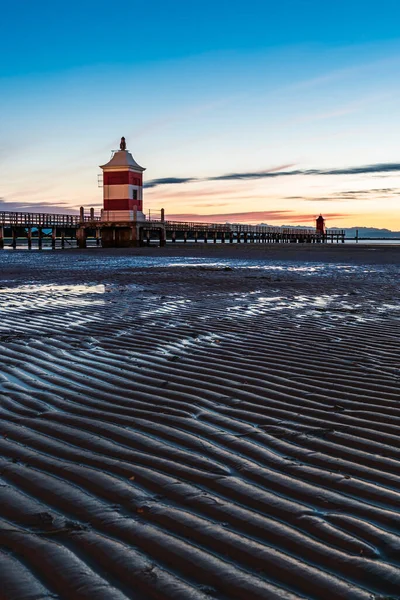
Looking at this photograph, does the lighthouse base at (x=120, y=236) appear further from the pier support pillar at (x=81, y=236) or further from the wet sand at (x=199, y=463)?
the wet sand at (x=199, y=463)

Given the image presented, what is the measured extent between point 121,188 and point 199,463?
43457 millimetres

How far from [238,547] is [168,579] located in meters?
0.39

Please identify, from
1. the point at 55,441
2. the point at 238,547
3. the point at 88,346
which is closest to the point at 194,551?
the point at 238,547

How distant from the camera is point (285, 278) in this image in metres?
18.0

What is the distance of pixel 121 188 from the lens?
46.0m

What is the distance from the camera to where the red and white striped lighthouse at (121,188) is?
150 feet

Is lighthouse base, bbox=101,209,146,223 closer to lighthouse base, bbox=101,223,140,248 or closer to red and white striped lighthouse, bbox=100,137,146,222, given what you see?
red and white striped lighthouse, bbox=100,137,146,222

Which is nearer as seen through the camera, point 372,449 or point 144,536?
point 144,536

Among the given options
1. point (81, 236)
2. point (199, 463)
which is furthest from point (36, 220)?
point (199, 463)

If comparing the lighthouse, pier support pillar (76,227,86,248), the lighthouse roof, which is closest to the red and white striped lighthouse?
the lighthouse roof

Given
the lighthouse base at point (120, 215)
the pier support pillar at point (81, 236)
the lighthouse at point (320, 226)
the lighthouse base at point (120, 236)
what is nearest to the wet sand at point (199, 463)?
the lighthouse base at point (120, 215)

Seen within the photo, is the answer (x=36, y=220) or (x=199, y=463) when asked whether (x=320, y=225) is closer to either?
(x=36, y=220)

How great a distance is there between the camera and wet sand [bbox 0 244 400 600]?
259 centimetres

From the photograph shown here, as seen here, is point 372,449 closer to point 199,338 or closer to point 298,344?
point 298,344
